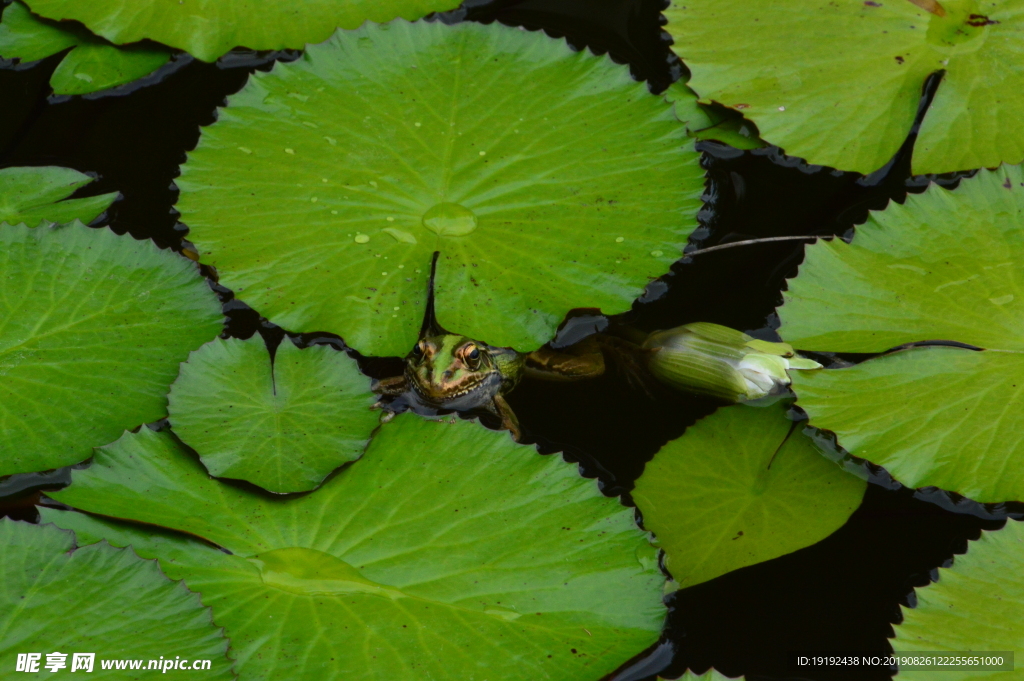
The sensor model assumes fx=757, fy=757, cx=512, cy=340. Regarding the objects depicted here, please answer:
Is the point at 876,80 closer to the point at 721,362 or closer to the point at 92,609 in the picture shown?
the point at 721,362

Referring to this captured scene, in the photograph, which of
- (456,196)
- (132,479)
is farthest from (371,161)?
(132,479)

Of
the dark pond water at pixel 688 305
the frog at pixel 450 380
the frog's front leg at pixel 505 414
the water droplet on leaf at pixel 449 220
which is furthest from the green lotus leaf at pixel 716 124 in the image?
the frog's front leg at pixel 505 414

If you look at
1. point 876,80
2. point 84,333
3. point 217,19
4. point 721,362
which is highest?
point 217,19

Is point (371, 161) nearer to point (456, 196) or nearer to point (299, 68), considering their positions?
point (456, 196)

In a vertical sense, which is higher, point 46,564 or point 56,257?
point 56,257

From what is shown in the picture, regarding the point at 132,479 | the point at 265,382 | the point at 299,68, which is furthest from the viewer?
the point at 299,68

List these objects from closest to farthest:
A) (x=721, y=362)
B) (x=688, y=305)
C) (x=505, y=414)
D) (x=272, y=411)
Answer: (x=272, y=411) → (x=721, y=362) → (x=505, y=414) → (x=688, y=305)

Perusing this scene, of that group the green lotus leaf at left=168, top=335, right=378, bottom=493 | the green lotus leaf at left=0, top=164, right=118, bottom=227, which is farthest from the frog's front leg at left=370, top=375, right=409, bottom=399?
the green lotus leaf at left=0, top=164, right=118, bottom=227

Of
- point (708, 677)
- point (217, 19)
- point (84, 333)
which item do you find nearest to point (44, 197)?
point (84, 333)
